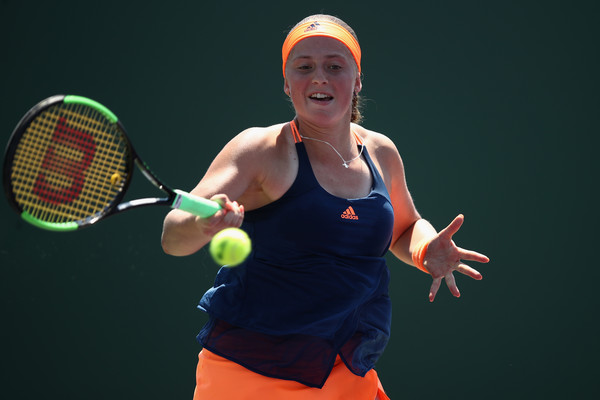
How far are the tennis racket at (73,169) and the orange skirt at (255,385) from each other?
54cm

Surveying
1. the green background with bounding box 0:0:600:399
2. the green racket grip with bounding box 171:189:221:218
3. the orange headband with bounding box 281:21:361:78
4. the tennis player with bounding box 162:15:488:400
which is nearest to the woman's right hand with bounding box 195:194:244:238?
the green racket grip with bounding box 171:189:221:218

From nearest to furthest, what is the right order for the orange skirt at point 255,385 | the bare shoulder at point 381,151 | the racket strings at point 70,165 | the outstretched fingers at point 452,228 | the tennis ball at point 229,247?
the tennis ball at point 229,247 → the racket strings at point 70,165 → the orange skirt at point 255,385 → the outstretched fingers at point 452,228 → the bare shoulder at point 381,151

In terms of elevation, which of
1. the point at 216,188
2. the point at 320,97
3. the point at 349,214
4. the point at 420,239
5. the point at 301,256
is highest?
the point at 320,97

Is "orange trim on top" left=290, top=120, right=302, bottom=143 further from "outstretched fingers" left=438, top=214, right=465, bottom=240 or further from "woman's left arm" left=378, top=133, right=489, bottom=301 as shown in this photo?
"outstretched fingers" left=438, top=214, right=465, bottom=240

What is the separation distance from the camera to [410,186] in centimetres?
386

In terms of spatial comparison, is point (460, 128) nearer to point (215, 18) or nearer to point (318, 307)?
point (215, 18)

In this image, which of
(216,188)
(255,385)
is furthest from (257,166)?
(255,385)

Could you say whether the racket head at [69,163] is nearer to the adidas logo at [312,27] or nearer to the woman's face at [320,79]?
the woman's face at [320,79]

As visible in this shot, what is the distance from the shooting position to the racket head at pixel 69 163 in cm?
169

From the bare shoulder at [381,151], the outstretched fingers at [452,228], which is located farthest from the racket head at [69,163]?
the outstretched fingers at [452,228]

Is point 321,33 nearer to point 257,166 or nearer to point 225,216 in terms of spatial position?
point 257,166

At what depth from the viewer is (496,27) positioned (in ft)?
12.5

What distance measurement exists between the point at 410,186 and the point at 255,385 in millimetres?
2141

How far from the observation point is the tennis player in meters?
1.96
